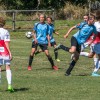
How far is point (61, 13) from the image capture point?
54406 mm

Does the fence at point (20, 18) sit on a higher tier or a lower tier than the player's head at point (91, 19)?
lower

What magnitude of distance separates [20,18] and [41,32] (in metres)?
28.5

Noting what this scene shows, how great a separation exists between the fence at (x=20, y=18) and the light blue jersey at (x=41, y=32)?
25.8 m

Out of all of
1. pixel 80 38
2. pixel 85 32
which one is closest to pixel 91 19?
pixel 85 32

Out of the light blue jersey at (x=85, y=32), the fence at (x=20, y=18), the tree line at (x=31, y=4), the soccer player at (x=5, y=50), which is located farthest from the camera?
the tree line at (x=31, y=4)

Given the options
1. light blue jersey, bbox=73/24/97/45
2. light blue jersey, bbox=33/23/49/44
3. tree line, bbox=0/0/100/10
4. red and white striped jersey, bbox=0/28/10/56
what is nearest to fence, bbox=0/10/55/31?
tree line, bbox=0/0/100/10

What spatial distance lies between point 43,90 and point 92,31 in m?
3.76

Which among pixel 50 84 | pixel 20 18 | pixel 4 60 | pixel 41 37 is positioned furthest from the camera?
pixel 20 18

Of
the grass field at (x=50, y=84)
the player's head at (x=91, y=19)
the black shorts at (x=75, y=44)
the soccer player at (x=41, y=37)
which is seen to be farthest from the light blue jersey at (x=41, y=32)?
the player's head at (x=91, y=19)

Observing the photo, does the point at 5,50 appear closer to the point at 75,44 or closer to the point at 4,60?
the point at 4,60

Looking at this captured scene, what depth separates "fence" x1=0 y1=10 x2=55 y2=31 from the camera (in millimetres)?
43388

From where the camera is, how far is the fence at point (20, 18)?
43388 millimetres

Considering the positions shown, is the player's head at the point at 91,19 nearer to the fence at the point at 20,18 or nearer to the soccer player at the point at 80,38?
the soccer player at the point at 80,38

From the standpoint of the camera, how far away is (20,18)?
45.4 m
